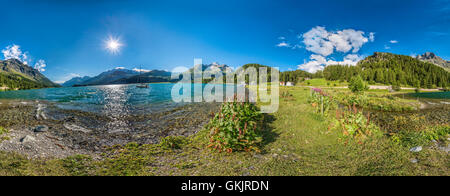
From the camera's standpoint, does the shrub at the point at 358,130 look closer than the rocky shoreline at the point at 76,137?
No

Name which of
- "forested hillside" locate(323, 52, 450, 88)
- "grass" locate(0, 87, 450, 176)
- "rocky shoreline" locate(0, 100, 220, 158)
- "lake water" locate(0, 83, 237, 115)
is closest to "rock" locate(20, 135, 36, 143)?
"rocky shoreline" locate(0, 100, 220, 158)

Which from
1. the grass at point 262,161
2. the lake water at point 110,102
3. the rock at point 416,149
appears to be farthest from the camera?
the lake water at point 110,102

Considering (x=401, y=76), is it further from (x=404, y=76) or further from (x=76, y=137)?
(x=76, y=137)

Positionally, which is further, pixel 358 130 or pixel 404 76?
pixel 404 76

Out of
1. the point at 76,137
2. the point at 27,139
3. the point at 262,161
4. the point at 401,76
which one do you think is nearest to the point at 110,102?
the point at 76,137

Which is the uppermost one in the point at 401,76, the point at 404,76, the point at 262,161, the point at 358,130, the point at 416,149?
the point at 404,76

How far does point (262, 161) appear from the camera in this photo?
7500 millimetres

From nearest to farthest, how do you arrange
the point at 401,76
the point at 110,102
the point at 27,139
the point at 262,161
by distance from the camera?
1. the point at 262,161
2. the point at 27,139
3. the point at 110,102
4. the point at 401,76

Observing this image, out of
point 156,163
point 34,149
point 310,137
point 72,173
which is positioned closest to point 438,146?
point 310,137

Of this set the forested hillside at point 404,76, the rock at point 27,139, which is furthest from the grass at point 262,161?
the forested hillside at point 404,76

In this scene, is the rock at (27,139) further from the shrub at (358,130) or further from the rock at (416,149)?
the rock at (416,149)

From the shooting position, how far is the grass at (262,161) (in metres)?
6.34
